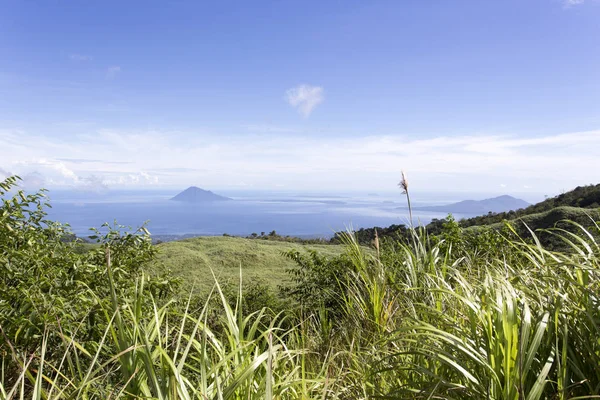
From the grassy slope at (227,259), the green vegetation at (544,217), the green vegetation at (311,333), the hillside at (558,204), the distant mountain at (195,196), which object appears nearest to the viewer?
the green vegetation at (311,333)

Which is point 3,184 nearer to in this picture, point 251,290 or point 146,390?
point 146,390

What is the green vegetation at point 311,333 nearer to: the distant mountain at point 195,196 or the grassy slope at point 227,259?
the grassy slope at point 227,259

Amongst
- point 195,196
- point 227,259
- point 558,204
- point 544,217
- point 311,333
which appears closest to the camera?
point 311,333

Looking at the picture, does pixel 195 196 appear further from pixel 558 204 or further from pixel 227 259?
pixel 558 204

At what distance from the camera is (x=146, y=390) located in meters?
1.36

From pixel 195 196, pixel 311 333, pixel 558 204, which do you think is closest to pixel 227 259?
pixel 311 333

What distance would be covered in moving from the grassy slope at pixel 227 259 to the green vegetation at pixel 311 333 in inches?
321

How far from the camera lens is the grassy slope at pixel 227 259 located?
43.5 feet

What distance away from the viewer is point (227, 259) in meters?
15.7

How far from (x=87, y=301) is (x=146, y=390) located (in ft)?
6.10

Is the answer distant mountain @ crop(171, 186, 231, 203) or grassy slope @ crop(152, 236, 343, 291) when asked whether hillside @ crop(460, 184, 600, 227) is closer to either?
grassy slope @ crop(152, 236, 343, 291)

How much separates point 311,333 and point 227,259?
12.5m

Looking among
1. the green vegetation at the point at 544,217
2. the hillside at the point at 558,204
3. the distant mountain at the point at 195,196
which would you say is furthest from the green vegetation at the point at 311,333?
the distant mountain at the point at 195,196

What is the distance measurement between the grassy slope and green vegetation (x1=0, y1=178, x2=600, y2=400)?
26.7 ft
